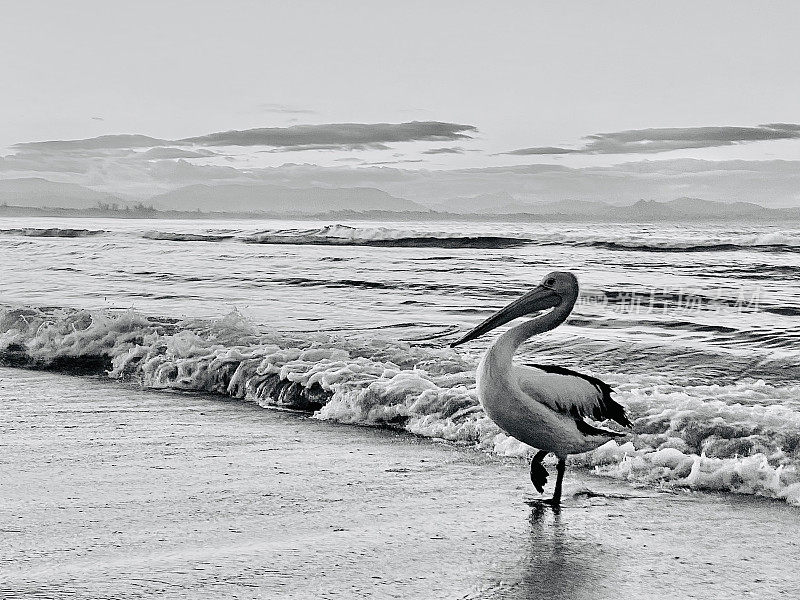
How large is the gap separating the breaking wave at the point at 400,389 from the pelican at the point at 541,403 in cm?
74

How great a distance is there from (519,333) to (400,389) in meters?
2.43

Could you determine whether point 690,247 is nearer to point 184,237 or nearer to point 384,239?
point 384,239

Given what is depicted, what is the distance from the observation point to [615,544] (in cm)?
396

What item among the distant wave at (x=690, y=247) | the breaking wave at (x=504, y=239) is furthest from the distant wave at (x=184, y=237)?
the distant wave at (x=690, y=247)

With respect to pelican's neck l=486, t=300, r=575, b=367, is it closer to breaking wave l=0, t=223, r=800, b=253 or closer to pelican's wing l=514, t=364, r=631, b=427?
pelican's wing l=514, t=364, r=631, b=427

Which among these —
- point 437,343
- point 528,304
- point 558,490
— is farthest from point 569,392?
point 437,343

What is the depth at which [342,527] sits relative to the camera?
4137mm

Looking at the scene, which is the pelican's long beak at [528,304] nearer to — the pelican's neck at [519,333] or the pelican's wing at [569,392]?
the pelican's neck at [519,333]

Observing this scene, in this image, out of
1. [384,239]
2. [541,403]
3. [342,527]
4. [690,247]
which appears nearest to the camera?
[342,527]

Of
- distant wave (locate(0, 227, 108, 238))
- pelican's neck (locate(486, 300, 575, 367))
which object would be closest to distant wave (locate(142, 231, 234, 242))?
distant wave (locate(0, 227, 108, 238))

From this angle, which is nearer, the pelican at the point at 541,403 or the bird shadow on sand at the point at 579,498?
the pelican at the point at 541,403

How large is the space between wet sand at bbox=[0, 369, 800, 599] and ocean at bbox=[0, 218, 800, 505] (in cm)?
48

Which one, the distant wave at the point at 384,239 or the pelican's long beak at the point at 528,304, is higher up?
the pelican's long beak at the point at 528,304

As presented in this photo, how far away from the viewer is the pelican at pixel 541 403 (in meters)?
4.30
